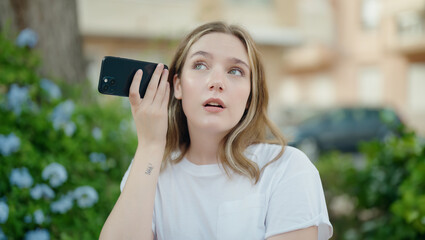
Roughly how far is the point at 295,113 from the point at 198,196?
373 inches

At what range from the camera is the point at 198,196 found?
145 centimetres

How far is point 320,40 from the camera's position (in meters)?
20.8

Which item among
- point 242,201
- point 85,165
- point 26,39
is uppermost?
point 26,39

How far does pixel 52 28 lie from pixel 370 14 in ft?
65.4

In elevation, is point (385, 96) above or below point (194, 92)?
below

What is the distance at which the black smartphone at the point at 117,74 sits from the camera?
144cm

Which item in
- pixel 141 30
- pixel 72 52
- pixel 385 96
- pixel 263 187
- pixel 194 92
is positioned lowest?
pixel 385 96

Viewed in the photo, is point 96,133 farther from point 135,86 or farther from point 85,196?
point 135,86

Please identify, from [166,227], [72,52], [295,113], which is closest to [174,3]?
[295,113]

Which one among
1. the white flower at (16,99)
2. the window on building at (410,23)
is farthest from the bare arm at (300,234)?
the window on building at (410,23)

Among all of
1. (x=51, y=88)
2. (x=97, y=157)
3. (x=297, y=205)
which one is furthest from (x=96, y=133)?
(x=297, y=205)

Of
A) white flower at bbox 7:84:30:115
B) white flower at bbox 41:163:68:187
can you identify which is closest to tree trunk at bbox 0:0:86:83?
white flower at bbox 7:84:30:115

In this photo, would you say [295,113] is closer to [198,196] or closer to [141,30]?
[141,30]

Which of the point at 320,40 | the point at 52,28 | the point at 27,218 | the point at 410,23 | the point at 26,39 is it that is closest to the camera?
the point at 27,218
